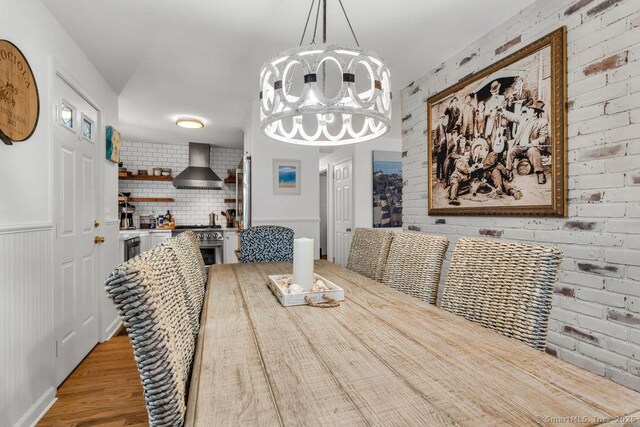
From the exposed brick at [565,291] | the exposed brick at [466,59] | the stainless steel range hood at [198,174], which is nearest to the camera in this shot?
the exposed brick at [565,291]

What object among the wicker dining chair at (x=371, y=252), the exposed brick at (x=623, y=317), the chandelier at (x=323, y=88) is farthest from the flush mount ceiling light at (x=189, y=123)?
the exposed brick at (x=623, y=317)

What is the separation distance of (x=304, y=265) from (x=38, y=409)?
174 cm

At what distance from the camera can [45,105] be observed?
6.36 feet

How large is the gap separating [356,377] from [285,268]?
1513 millimetres

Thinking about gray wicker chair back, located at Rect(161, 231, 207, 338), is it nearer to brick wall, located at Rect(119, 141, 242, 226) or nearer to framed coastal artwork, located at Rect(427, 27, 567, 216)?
framed coastal artwork, located at Rect(427, 27, 567, 216)

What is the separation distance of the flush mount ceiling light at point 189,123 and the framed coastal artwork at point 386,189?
2.82m

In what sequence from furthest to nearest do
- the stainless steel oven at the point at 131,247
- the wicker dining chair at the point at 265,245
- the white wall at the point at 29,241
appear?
the stainless steel oven at the point at 131,247
the wicker dining chair at the point at 265,245
the white wall at the point at 29,241

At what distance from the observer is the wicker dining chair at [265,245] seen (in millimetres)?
2775

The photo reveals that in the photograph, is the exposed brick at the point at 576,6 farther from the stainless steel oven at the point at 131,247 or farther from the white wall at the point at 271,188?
the stainless steel oven at the point at 131,247

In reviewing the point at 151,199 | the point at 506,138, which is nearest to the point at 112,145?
the point at 151,199

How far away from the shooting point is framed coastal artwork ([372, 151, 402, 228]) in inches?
219

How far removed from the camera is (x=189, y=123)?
4539 millimetres

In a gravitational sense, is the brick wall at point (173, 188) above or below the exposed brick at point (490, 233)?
above

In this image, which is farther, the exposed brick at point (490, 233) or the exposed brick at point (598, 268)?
the exposed brick at point (490, 233)
